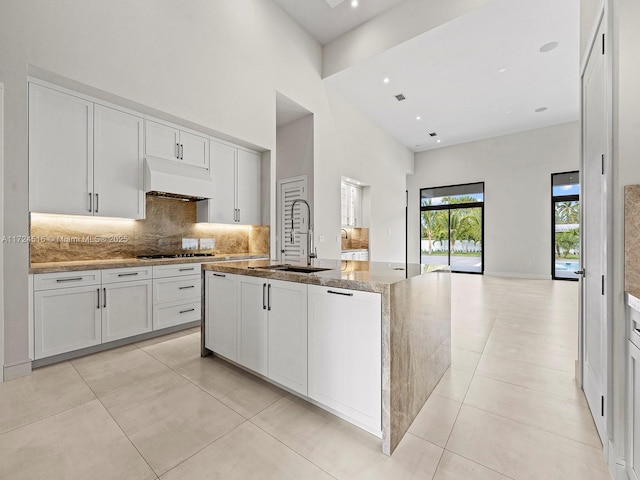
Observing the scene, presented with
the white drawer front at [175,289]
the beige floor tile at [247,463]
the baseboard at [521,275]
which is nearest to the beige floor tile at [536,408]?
the beige floor tile at [247,463]

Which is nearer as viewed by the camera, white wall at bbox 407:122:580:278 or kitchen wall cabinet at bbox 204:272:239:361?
kitchen wall cabinet at bbox 204:272:239:361

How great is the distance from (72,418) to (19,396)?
24.9 inches

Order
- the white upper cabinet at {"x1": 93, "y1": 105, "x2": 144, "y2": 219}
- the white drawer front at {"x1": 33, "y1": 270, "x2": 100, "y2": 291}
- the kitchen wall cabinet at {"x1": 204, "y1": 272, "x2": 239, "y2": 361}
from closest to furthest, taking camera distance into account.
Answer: the kitchen wall cabinet at {"x1": 204, "y1": 272, "x2": 239, "y2": 361}
the white drawer front at {"x1": 33, "y1": 270, "x2": 100, "y2": 291}
the white upper cabinet at {"x1": 93, "y1": 105, "x2": 144, "y2": 219}

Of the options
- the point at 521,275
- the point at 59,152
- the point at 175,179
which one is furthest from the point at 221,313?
the point at 521,275

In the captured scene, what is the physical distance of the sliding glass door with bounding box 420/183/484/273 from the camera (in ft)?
28.0

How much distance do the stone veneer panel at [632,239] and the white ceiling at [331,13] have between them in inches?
177

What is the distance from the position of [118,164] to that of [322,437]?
319 cm

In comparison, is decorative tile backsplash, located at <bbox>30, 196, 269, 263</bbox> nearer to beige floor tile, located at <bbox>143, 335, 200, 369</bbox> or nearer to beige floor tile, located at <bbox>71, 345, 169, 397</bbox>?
beige floor tile, located at <bbox>71, 345, 169, 397</bbox>

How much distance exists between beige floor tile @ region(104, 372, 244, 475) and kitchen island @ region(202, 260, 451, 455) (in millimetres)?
379

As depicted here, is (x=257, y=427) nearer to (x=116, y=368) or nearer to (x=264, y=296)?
(x=264, y=296)

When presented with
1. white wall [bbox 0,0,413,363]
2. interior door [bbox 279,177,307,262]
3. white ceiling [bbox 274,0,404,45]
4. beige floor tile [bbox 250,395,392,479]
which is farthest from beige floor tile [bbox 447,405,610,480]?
white ceiling [bbox 274,0,404,45]

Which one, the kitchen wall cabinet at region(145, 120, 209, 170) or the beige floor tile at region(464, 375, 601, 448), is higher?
the kitchen wall cabinet at region(145, 120, 209, 170)

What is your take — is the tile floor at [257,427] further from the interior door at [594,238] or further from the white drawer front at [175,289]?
the white drawer front at [175,289]

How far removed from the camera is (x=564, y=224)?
7312 mm
